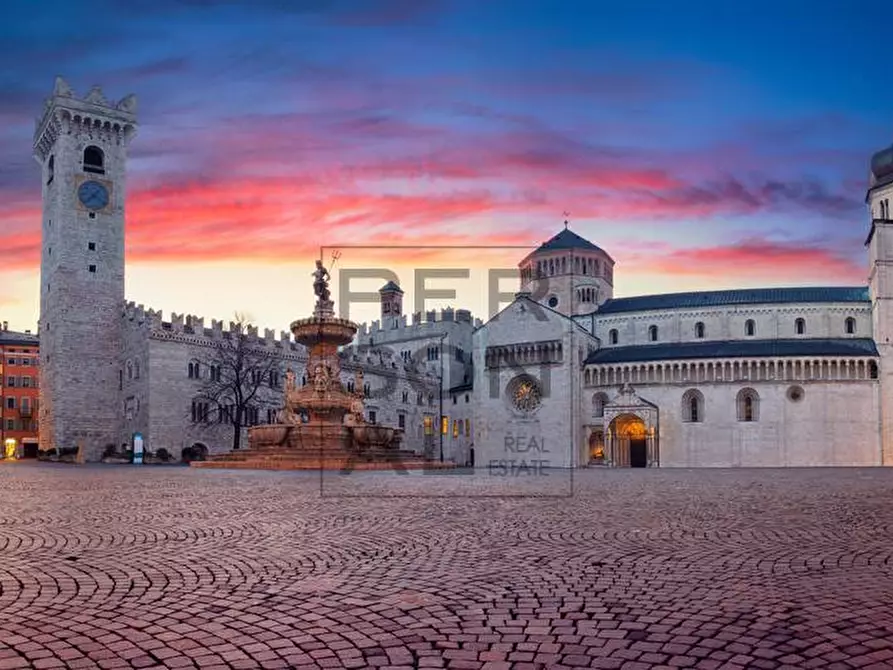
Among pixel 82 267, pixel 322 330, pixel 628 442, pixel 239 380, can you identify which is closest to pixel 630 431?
pixel 628 442

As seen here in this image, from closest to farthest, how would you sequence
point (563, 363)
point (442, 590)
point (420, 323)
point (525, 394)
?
point (442, 590), point (563, 363), point (525, 394), point (420, 323)

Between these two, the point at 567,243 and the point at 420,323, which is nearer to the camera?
the point at 567,243

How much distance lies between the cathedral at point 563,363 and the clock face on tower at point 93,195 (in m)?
0.12

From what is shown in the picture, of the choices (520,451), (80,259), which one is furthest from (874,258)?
(80,259)

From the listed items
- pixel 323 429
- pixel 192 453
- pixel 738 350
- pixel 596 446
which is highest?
pixel 738 350

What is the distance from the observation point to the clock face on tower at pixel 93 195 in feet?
242

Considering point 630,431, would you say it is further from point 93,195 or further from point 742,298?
point 93,195

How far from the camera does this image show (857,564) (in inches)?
349

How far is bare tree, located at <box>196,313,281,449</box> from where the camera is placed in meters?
67.0

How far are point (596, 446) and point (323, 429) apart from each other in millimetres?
42731

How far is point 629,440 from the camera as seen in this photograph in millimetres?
74438

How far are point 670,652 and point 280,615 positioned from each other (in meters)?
2.84

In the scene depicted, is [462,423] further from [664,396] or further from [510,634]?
[510,634]

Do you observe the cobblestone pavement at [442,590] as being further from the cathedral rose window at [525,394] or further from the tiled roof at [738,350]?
the cathedral rose window at [525,394]
